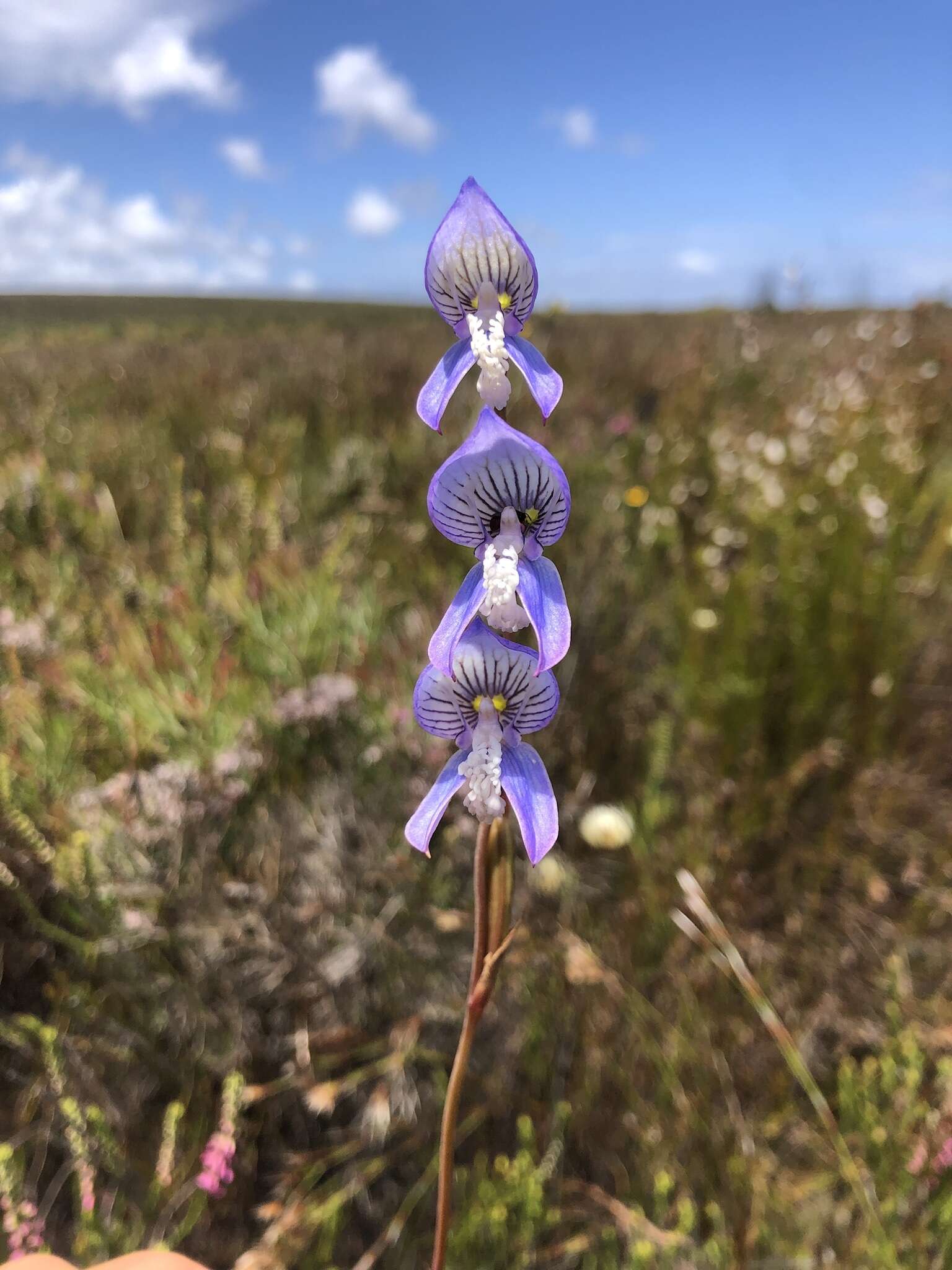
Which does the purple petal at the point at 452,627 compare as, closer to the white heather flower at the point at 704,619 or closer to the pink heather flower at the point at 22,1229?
the pink heather flower at the point at 22,1229

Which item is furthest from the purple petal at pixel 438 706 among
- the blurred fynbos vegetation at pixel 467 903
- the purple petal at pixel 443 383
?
the blurred fynbos vegetation at pixel 467 903

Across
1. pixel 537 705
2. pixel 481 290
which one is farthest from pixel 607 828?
pixel 481 290

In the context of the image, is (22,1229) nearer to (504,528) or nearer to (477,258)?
(504,528)

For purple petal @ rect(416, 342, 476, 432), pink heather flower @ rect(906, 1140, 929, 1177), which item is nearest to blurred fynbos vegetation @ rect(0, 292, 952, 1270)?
pink heather flower @ rect(906, 1140, 929, 1177)

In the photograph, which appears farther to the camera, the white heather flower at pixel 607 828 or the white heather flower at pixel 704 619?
the white heather flower at pixel 704 619

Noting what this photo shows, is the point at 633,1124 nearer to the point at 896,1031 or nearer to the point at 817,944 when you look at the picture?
the point at 896,1031

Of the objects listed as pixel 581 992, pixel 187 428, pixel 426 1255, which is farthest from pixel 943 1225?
pixel 187 428

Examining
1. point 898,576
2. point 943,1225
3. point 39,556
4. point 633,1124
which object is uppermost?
point 898,576
